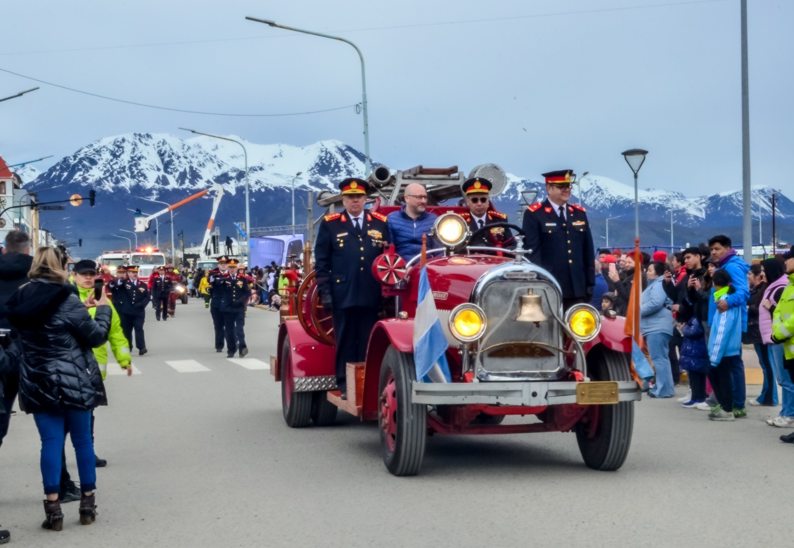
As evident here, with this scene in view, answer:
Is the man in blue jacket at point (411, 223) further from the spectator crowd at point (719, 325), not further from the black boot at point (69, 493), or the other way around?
the black boot at point (69, 493)

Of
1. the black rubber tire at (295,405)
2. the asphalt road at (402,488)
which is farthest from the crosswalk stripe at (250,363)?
the black rubber tire at (295,405)

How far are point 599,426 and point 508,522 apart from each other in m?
2.11

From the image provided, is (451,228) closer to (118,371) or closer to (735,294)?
(735,294)

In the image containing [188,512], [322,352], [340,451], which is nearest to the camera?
[188,512]

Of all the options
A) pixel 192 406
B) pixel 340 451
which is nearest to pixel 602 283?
pixel 192 406

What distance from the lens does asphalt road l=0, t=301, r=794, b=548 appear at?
7055 millimetres

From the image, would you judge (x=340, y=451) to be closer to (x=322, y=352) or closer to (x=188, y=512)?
(x=322, y=352)

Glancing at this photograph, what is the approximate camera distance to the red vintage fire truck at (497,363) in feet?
27.8

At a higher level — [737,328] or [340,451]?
[737,328]

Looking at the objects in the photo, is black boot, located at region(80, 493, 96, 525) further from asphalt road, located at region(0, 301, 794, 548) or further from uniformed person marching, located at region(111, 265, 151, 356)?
uniformed person marching, located at region(111, 265, 151, 356)

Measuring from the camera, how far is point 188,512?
7855 mm

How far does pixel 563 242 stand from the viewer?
406 inches

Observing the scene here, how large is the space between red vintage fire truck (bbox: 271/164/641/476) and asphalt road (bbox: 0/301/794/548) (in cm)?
34

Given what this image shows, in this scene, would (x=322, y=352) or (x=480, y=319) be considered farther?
(x=322, y=352)
